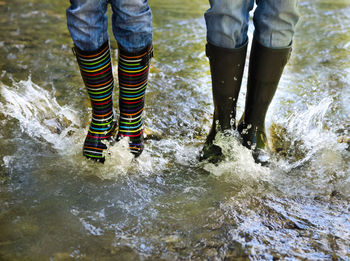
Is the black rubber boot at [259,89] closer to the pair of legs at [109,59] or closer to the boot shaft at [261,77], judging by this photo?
the boot shaft at [261,77]

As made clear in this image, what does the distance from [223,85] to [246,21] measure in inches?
9.6

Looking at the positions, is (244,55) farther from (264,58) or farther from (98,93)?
(98,93)

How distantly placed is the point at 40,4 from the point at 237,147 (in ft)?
9.60

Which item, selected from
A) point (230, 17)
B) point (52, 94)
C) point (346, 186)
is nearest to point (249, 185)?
point (346, 186)

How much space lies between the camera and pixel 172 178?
150cm

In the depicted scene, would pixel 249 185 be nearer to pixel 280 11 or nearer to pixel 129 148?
pixel 129 148

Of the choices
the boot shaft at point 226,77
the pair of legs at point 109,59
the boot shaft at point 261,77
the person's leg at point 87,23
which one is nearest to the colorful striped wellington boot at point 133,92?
the pair of legs at point 109,59

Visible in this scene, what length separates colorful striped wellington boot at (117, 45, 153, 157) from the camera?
144 cm

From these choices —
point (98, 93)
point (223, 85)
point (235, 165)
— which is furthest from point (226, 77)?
point (98, 93)

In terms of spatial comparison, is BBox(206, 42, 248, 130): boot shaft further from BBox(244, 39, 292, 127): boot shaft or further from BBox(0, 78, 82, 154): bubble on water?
BBox(0, 78, 82, 154): bubble on water

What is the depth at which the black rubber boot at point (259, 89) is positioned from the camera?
4.75 ft

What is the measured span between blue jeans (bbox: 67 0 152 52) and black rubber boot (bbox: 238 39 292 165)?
42cm

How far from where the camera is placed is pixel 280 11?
4.34 feet

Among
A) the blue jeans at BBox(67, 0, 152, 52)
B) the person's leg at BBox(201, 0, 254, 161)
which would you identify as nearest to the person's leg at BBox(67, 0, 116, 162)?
the blue jeans at BBox(67, 0, 152, 52)
